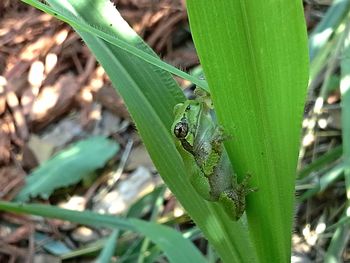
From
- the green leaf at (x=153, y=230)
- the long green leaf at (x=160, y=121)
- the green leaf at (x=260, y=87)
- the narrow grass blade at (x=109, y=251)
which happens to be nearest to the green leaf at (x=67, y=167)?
the narrow grass blade at (x=109, y=251)

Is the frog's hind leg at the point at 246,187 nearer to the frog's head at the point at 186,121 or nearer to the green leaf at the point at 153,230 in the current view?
the frog's head at the point at 186,121

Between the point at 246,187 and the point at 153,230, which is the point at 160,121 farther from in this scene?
the point at 153,230

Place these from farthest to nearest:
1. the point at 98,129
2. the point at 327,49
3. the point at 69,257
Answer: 1. the point at 98,129
2. the point at 69,257
3. the point at 327,49

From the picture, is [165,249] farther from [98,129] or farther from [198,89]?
[98,129]

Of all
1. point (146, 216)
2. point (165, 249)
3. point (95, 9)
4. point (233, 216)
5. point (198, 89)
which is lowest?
point (146, 216)

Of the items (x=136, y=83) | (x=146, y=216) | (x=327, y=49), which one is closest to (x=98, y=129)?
(x=146, y=216)

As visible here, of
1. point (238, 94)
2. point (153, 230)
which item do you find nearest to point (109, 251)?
point (153, 230)

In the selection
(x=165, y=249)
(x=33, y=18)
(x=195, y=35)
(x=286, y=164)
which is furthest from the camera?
(x=33, y=18)
